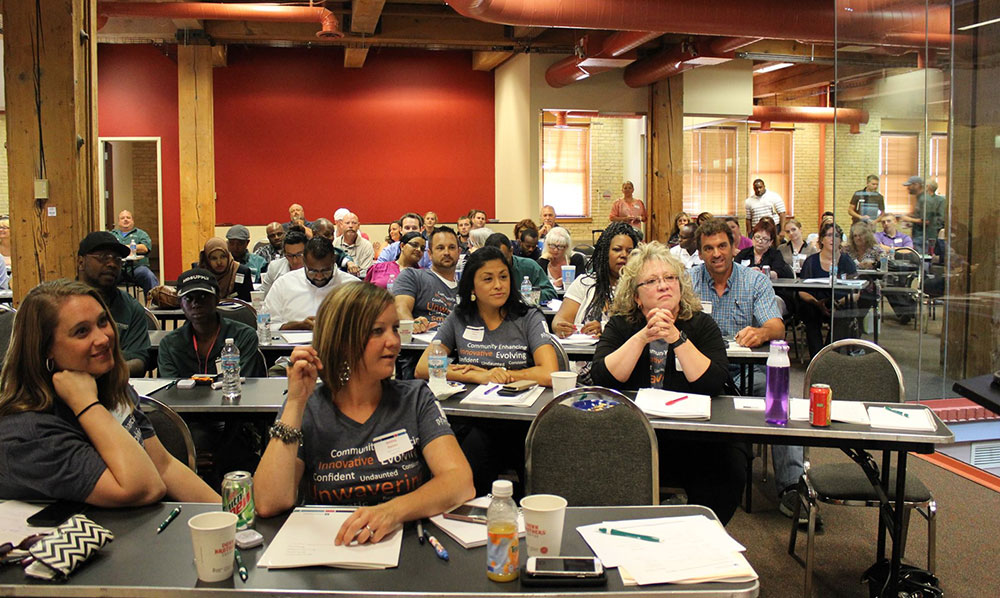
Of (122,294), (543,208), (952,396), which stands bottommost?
(952,396)

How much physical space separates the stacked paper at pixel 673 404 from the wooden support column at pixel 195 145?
9.55 meters

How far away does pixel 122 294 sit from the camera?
460 centimetres

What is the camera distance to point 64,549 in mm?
1740

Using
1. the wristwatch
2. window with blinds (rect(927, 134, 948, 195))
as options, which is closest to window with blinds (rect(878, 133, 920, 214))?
window with blinds (rect(927, 134, 948, 195))

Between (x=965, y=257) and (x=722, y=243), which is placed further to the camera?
(x=965, y=257)

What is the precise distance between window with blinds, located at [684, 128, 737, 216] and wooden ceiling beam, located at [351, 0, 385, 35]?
6.66 m

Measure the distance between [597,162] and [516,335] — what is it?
12.8 meters

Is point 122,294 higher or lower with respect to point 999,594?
higher

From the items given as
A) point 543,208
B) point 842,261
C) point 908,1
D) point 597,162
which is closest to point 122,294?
point 842,261

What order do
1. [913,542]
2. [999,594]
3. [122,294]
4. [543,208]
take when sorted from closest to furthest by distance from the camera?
[999,594] → [913,542] → [122,294] → [543,208]

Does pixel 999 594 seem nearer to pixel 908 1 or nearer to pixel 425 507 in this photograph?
pixel 425 507

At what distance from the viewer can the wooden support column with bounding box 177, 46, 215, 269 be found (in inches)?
461

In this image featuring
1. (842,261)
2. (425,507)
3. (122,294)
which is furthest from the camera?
(842,261)

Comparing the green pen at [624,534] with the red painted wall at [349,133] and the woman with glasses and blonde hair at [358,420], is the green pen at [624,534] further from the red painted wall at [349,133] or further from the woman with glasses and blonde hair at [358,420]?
the red painted wall at [349,133]
